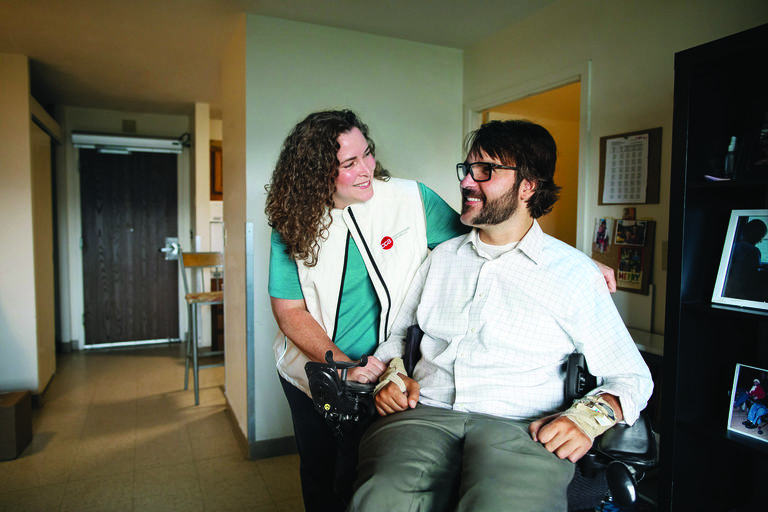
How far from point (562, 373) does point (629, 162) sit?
1.39 meters

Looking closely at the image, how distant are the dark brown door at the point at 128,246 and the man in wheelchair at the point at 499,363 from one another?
5.14 metres

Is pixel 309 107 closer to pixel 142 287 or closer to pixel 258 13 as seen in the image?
pixel 258 13

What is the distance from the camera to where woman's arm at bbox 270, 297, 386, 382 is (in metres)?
1.58

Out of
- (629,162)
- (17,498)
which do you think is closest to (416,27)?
(629,162)

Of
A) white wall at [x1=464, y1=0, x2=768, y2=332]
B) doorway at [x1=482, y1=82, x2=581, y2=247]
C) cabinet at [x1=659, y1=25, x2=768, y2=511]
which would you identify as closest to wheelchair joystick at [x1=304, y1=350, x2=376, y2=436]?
cabinet at [x1=659, y1=25, x2=768, y2=511]

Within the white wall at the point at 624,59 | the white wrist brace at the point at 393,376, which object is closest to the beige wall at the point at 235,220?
the white wall at the point at 624,59

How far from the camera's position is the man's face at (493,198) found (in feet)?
5.07

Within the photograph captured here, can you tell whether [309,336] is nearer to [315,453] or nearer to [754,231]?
[315,453]

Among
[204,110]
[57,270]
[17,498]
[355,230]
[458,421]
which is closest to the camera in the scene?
[458,421]

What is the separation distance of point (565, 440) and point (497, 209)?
2.13 feet

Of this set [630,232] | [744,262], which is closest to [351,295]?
[744,262]

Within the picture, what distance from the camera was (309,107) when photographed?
3.14 meters

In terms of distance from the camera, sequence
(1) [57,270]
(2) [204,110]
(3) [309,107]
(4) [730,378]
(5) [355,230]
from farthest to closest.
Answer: (1) [57,270], (2) [204,110], (3) [309,107], (4) [730,378], (5) [355,230]

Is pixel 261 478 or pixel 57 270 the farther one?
pixel 57 270
